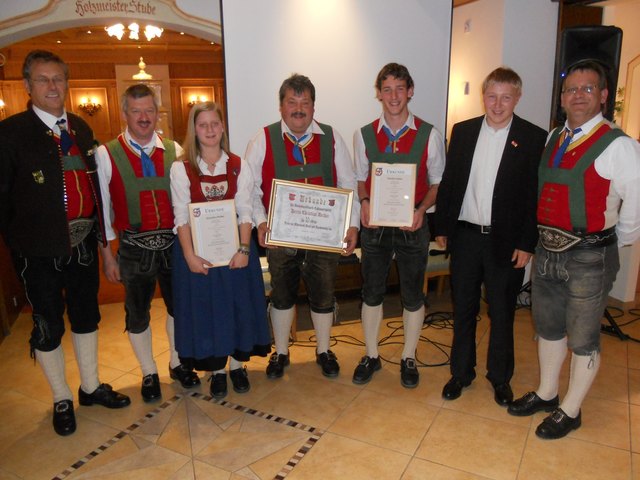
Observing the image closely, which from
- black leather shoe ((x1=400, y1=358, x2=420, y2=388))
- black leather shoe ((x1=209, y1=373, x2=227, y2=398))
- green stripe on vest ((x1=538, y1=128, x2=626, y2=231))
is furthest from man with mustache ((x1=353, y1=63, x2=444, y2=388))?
black leather shoe ((x1=209, y1=373, x2=227, y2=398))

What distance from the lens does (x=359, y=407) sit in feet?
8.88

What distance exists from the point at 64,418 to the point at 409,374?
183 centimetres

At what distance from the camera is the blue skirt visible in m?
2.53

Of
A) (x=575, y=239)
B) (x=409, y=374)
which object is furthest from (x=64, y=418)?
(x=575, y=239)

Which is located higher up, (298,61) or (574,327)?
(298,61)

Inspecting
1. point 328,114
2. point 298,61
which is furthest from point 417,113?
point 298,61

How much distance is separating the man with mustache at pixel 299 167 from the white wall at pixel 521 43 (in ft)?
6.91

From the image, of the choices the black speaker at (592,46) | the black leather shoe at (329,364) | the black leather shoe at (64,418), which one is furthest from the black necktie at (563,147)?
the black leather shoe at (64,418)

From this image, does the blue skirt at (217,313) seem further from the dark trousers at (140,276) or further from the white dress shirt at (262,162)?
the white dress shirt at (262,162)

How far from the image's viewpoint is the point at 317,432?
8.20ft

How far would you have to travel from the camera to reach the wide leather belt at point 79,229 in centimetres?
236

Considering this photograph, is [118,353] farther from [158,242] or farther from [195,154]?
[195,154]

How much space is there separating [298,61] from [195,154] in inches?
58.2

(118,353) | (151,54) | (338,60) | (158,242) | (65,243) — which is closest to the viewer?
(65,243)
